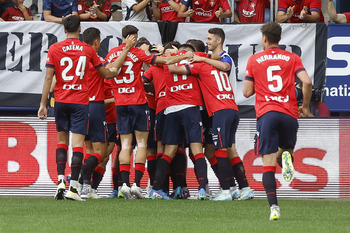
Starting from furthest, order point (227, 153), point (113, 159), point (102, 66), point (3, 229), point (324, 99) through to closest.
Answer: point (324, 99), point (113, 159), point (227, 153), point (102, 66), point (3, 229)

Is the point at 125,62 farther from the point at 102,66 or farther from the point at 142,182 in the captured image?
the point at 142,182

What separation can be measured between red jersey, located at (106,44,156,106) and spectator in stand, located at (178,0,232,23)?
269 cm

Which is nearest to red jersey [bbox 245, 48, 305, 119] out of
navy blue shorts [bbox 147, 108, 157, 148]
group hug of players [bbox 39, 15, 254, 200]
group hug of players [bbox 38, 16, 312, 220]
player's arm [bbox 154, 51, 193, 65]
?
group hug of players [bbox 38, 16, 312, 220]

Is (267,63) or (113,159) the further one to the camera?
(113,159)

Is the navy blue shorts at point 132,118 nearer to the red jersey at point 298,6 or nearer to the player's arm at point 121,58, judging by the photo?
the player's arm at point 121,58

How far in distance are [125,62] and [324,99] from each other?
3.85 meters

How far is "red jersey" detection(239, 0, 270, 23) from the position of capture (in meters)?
14.1

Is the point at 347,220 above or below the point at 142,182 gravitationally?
above

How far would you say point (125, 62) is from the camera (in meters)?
11.2

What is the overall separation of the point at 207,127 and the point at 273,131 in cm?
360

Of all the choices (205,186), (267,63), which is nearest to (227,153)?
(205,186)

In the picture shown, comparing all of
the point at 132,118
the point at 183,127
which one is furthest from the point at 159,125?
the point at 132,118

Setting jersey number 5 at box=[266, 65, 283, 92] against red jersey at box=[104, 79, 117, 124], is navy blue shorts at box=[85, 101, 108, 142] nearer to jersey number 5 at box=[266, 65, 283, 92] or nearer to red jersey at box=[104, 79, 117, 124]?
red jersey at box=[104, 79, 117, 124]

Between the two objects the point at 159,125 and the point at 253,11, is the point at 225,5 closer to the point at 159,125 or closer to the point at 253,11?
the point at 253,11
